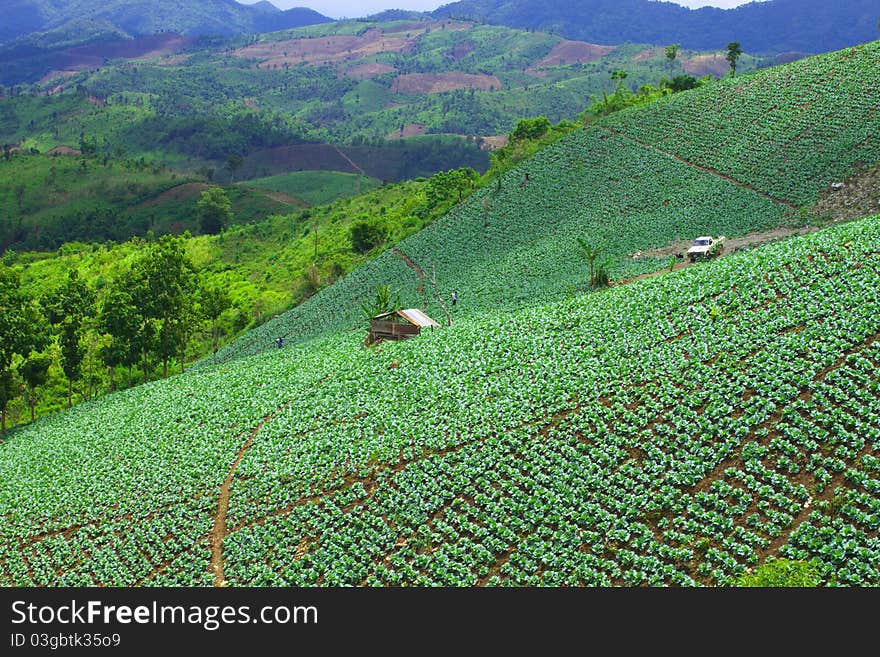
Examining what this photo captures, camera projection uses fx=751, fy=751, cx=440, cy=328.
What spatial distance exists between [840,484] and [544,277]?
3241 centimetres

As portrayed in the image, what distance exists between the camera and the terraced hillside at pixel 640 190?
51469mm

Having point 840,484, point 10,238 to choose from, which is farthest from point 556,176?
point 10,238

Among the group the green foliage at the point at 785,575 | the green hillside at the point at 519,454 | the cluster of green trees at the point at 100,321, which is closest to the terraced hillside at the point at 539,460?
the green hillside at the point at 519,454

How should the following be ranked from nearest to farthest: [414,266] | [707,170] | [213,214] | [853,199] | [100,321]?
[100,321] < [853,199] < [707,170] < [414,266] < [213,214]

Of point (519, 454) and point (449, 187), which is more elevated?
point (449, 187)

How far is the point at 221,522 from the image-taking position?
79.6 ft

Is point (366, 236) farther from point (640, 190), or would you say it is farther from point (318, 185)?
point (318, 185)

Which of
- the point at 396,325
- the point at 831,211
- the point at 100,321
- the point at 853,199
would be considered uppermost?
the point at 853,199

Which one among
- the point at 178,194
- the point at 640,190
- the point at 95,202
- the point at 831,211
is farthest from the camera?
the point at 178,194

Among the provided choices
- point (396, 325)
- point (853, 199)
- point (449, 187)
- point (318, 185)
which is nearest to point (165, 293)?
point (396, 325)

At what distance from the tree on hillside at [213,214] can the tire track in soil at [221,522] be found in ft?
309

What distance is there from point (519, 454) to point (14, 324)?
95.6 ft

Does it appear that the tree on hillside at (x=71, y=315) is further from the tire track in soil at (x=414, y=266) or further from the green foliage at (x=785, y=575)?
the green foliage at (x=785, y=575)

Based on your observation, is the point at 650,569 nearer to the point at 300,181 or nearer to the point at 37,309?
the point at 37,309
